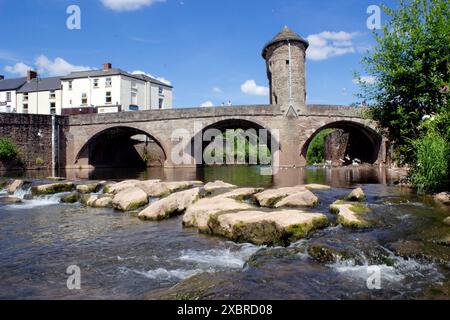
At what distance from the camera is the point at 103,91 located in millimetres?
47219

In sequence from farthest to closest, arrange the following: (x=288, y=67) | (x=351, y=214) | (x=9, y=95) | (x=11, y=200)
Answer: (x=9, y=95) → (x=288, y=67) → (x=11, y=200) → (x=351, y=214)

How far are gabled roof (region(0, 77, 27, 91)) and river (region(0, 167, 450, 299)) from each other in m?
53.1

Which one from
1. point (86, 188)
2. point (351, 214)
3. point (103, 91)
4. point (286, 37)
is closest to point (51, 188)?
point (86, 188)

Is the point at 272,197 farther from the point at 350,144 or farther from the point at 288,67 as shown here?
the point at 350,144

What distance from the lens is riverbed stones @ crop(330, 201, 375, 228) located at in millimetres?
6727

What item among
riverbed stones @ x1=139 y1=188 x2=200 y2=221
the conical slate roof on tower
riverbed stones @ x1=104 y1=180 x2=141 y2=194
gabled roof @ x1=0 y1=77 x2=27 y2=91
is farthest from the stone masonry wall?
gabled roof @ x1=0 y1=77 x2=27 y2=91

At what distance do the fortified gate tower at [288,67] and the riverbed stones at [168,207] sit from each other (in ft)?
69.9

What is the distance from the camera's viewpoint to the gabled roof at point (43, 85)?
164ft

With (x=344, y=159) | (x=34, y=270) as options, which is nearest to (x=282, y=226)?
(x=34, y=270)

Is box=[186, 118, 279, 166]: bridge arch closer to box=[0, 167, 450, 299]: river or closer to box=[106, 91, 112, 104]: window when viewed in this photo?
box=[0, 167, 450, 299]: river

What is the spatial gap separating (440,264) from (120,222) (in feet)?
21.8

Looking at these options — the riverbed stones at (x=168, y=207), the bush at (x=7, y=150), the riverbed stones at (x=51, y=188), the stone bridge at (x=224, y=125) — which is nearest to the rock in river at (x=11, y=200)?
the riverbed stones at (x=51, y=188)

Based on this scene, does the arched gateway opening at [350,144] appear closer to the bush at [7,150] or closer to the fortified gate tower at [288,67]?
the fortified gate tower at [288,67]

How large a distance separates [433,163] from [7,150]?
29.9 meters
